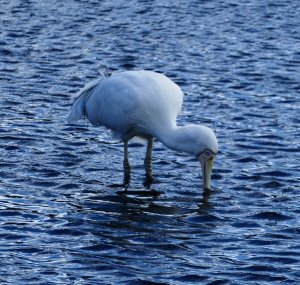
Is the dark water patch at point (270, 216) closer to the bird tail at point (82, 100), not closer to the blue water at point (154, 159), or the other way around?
the blue water at point (154, 159)

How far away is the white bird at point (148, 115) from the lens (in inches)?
482

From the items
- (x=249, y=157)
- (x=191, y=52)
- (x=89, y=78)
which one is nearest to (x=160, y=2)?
(x=191, y=52)

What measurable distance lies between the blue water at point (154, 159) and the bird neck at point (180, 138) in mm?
487

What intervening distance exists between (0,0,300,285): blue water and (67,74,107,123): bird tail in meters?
0.19

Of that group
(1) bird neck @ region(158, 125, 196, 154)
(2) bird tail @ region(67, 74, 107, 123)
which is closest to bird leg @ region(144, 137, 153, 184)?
(1) bird neck @ region(158, 125, 196, 154)

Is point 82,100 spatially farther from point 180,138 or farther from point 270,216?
point 270,216

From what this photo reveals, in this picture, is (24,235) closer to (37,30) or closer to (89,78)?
(89,78)

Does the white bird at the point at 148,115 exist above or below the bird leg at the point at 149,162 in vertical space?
above

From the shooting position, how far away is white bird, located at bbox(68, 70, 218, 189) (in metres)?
12.2

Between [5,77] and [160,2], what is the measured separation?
7517mm

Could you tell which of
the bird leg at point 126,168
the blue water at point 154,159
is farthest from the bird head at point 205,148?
the bird leg at point 126,168

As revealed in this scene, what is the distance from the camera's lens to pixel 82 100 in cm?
1367

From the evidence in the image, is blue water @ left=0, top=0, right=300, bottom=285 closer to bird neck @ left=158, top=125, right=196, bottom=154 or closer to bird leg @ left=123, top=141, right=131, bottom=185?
bird leg @ left=123, top=141, right=131, bottom=185

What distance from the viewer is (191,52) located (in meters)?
19.3
